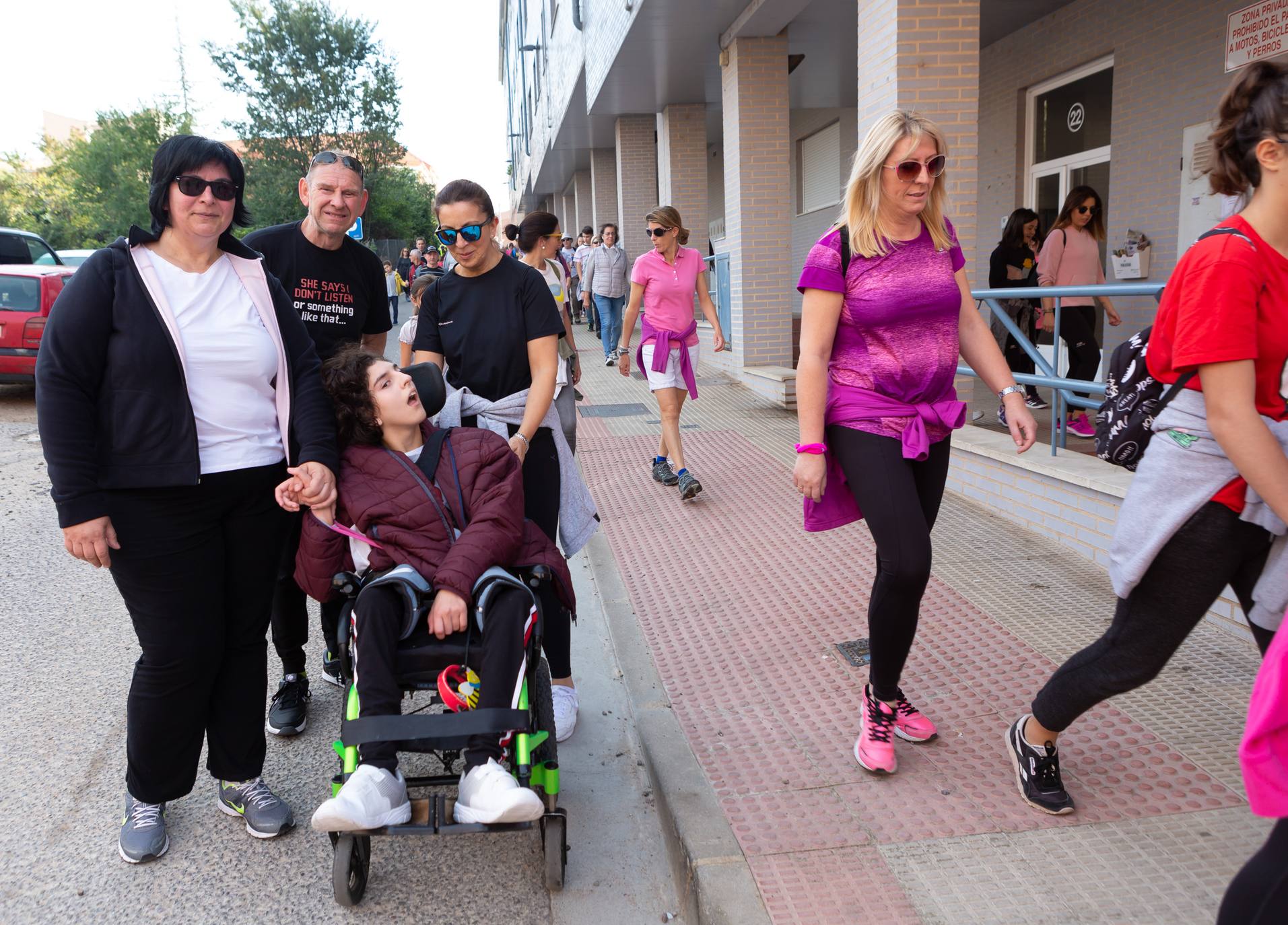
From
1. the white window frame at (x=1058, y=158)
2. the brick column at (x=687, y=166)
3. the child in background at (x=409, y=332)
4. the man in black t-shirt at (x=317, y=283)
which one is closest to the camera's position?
the man in black t-shirt at (x=317, y=283)

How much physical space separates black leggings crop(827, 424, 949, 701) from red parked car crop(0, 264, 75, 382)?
1184 centimetres

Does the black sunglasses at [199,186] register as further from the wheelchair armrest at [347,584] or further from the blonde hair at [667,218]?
the blonde hair at [667,218]

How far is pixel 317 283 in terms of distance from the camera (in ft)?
12.5

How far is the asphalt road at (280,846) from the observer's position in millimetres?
2785

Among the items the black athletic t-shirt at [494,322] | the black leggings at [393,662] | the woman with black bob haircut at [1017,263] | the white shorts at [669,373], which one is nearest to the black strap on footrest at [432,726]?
the black leggings at [393,662]

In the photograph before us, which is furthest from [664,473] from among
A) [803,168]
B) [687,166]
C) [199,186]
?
[803,168]

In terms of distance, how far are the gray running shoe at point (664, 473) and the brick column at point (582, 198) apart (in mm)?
21799

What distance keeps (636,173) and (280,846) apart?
57.2 ft

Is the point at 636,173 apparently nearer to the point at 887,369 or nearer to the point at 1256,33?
the point at 1256,33

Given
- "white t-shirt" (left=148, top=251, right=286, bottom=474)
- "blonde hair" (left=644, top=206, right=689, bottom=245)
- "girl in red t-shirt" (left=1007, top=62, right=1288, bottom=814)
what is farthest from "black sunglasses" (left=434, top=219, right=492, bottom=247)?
"blonde hair" (left=644, top=206, right=689, bottom=245)

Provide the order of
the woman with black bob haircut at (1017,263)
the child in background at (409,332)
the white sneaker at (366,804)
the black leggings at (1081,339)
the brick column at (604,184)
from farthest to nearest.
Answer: the brick column at (604,184) < the woman with black bob haircut at (1017,263) < the black leggings at (1081,339) < the child in background at (409,332) < the white sneaker at (366,804)

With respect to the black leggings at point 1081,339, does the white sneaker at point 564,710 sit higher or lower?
lower

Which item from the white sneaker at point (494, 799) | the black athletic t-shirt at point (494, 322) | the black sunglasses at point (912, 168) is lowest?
the white sneaker at point (494, 799)

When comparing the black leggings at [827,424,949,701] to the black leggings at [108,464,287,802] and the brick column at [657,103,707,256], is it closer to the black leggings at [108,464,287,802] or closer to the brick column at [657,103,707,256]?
the black leggings at [108,464,287,802]
